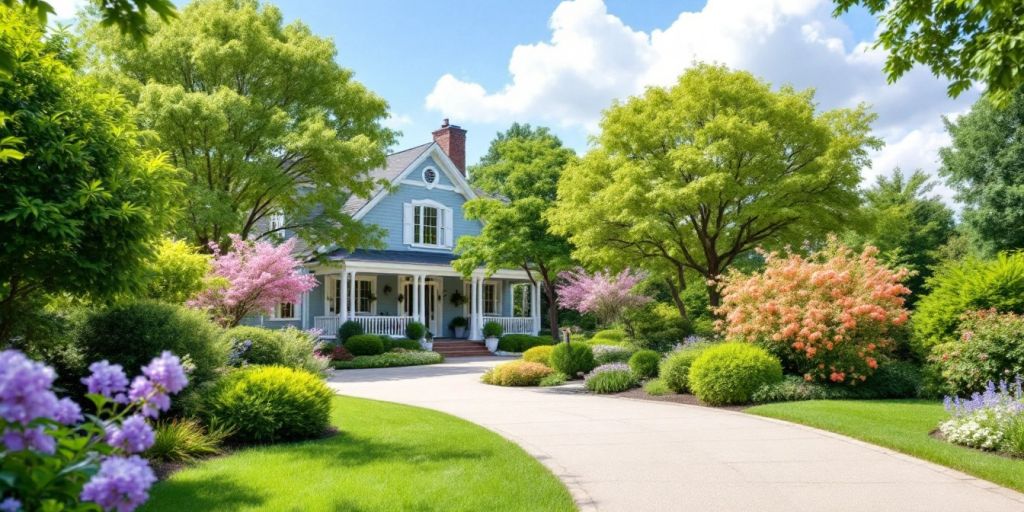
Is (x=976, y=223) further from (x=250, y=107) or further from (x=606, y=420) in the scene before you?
(x=250, y=107)

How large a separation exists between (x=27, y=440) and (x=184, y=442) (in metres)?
5.97

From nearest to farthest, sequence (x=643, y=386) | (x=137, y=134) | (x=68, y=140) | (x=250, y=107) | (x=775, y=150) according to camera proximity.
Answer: (x=68, y=140), (x=137, y=134), (x=643, y=386), (x=775, y=150), (x=250, y=107)

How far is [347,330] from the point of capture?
81.8ft

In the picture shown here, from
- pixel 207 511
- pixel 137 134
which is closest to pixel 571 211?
pixel 137 134

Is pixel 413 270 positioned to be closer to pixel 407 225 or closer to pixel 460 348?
pixel 407 225

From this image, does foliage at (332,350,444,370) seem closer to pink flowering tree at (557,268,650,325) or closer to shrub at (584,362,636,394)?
pink flowering tree at (557,268,650,325)

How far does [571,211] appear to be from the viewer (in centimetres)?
1845

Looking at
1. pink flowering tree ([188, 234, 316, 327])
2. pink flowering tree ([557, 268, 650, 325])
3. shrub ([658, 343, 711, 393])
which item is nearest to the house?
pink flowering tree ([557, 268, 650, 325])

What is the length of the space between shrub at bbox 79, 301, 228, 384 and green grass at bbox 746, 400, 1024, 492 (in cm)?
813

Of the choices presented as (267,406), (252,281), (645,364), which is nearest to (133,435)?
(267,406)

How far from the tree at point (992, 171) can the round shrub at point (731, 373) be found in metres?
20.2

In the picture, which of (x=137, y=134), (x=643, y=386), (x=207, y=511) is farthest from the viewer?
(x=643, y=386)

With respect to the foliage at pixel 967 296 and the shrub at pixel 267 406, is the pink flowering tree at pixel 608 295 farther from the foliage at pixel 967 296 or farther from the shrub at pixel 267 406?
the shrub at pixel 267 406

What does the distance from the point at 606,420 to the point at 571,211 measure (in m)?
8.92
